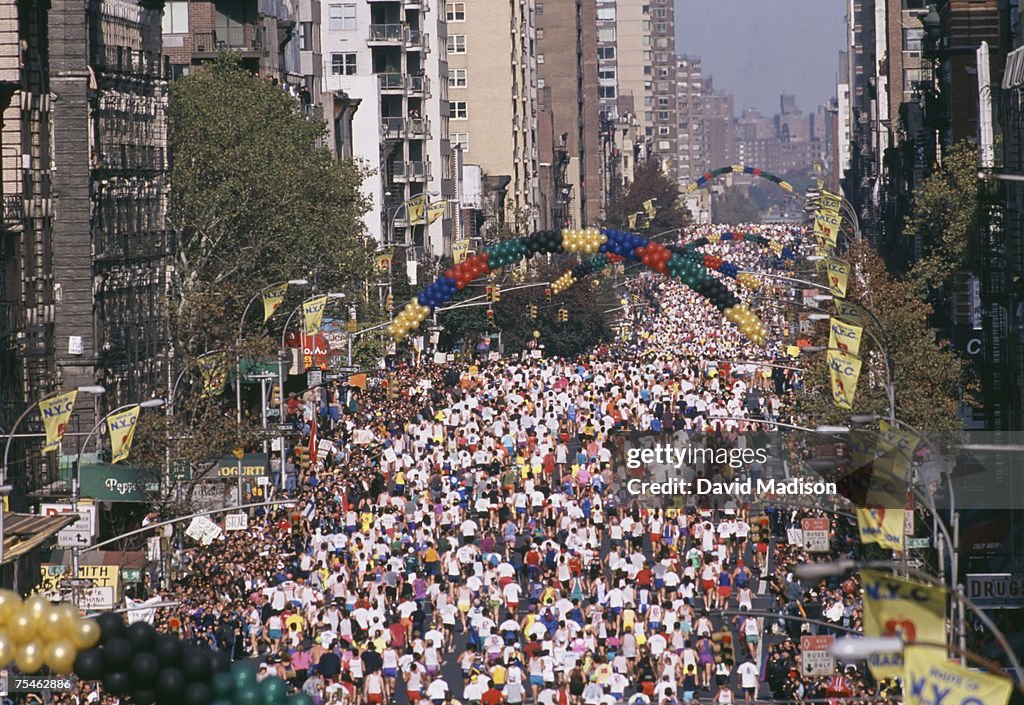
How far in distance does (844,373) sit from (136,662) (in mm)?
27484

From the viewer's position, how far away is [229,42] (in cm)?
8450

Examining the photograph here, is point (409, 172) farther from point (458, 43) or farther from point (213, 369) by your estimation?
point (213, 369)

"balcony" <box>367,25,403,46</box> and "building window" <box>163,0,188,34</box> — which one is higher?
"balcony" <box>367,25,403,46</box>

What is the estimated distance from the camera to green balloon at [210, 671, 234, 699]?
17078 mm

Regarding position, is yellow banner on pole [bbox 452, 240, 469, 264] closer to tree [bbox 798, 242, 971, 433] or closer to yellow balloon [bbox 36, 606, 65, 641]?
tree [bbox 798, 242, 971, 433]

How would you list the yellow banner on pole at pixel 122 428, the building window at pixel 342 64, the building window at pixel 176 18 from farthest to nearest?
the building window at pixel 342 64
the building window at pixel 176 18
the yellow banner on pole at pixel 122 428

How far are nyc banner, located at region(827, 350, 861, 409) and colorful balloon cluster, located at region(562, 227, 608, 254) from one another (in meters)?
4.86

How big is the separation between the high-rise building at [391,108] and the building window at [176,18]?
22.6 m

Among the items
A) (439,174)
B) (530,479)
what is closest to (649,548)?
(530,479)

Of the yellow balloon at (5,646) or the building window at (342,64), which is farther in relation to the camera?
the building window at (342,64)

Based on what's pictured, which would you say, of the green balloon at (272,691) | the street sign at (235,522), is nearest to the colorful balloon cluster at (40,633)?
the green balloon at (272,691)

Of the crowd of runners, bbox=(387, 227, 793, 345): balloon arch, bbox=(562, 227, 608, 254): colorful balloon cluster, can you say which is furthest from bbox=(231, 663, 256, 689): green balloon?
bbox=(562, 227, 608, 254): colorful balloon cluster

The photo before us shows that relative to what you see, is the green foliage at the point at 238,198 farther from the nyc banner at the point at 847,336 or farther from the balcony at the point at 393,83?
the balcony at the point at 393,83

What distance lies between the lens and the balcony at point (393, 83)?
115 meters
